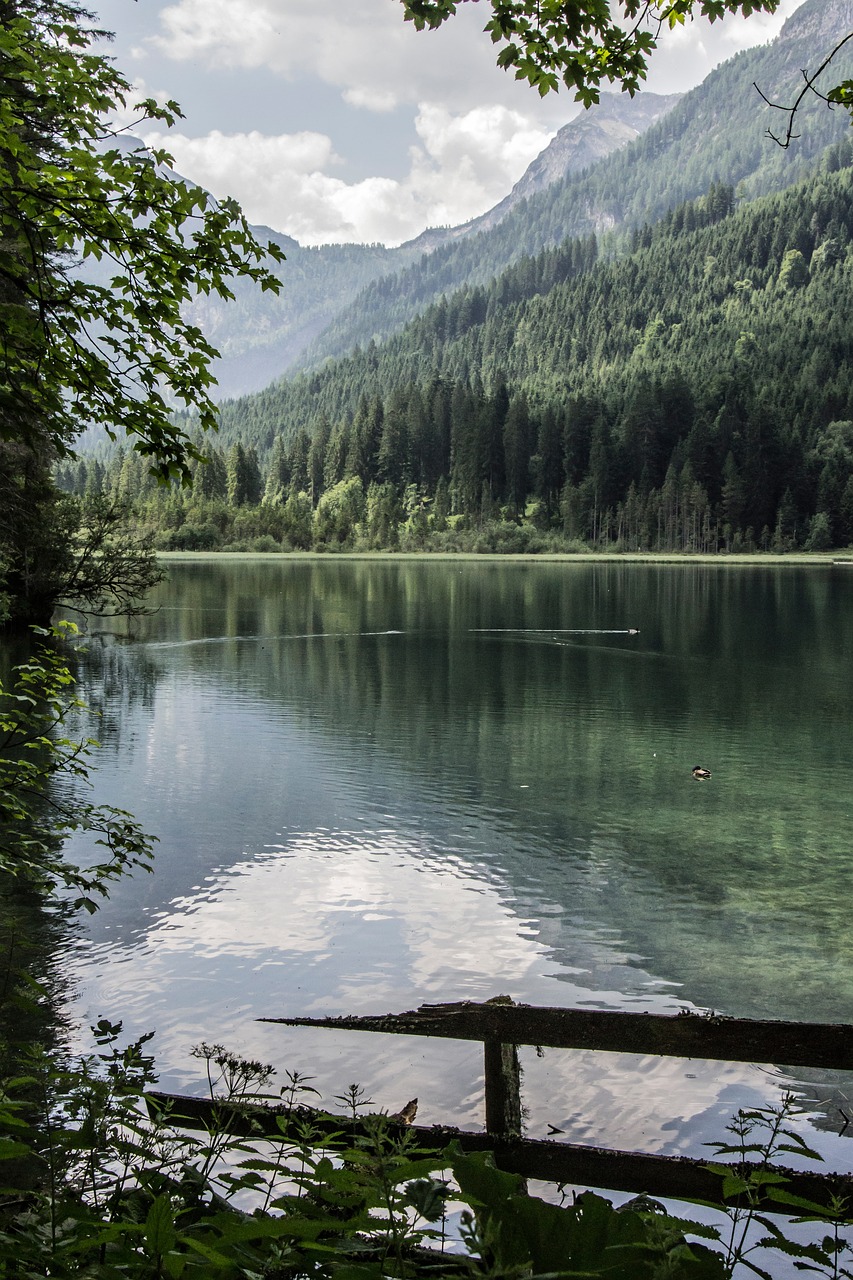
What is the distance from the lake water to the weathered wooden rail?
7.50ft

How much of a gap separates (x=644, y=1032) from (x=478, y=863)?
9.80 meters

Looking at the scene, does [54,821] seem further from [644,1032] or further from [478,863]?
[644,1032]

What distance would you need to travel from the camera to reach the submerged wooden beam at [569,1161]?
16.6 feet

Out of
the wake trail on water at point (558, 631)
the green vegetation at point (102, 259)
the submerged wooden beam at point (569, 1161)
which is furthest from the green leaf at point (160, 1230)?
the wake trail on water at point (558, 631)

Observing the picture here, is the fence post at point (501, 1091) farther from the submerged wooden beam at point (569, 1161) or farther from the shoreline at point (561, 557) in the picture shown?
the shoreline at point (561, 557)

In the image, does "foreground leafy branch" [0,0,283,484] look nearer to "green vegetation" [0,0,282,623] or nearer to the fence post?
"green vegetation" [0,0,282,623]

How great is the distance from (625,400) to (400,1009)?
192847 millimetres

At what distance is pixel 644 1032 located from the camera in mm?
5324

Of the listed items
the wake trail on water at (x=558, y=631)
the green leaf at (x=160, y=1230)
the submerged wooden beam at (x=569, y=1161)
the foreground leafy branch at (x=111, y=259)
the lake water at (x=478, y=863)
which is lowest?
the lake water at (x=478, y=863)

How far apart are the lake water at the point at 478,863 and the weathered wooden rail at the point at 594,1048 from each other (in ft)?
7.50

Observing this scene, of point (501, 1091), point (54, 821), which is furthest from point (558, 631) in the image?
point (501, 1091)

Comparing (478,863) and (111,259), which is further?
(478,863)

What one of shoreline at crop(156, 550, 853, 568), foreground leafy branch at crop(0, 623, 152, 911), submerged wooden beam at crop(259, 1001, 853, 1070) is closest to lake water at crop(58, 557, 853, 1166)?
foreground leafy branch at crop(0, 623, 152, 911)

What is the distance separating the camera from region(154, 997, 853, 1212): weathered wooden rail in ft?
17.0
